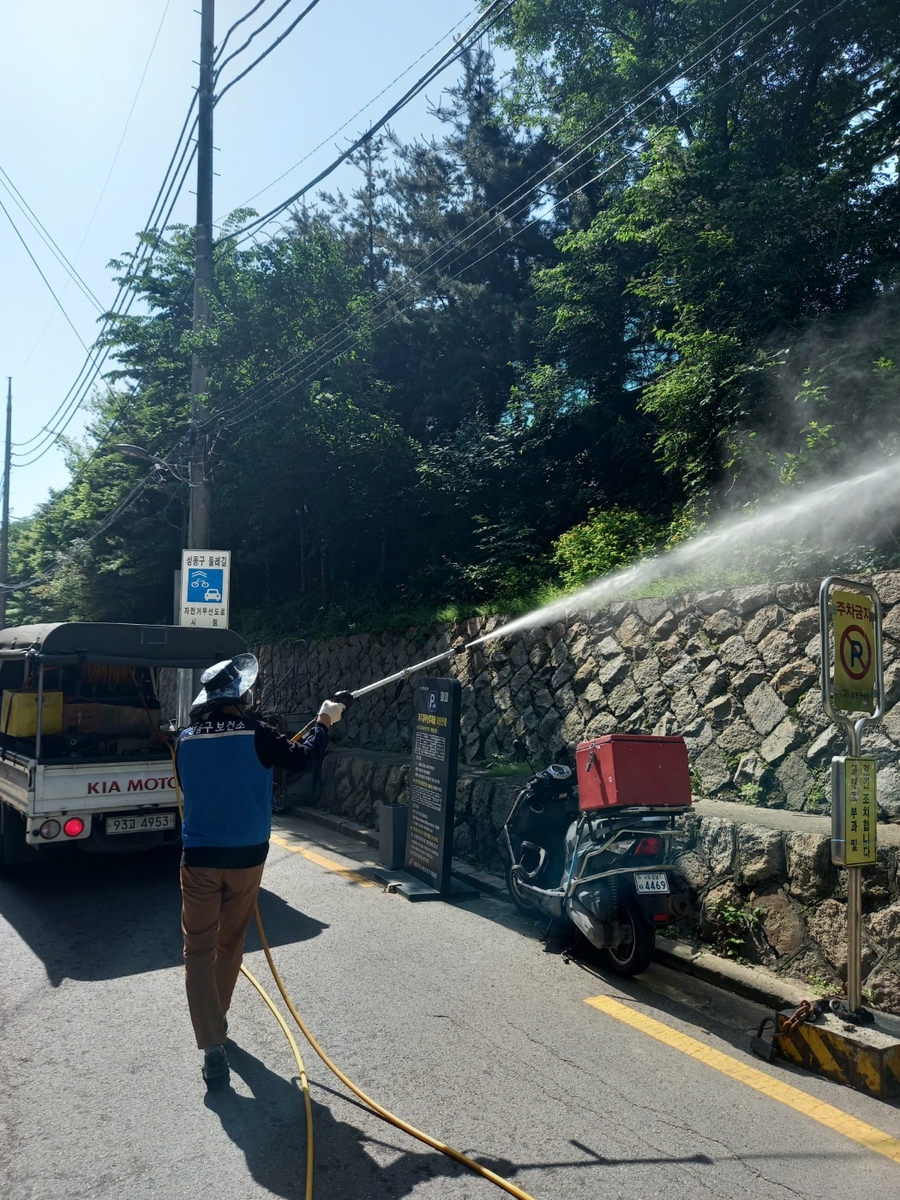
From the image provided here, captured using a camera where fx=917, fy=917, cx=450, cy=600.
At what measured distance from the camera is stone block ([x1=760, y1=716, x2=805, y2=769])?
7.74 m

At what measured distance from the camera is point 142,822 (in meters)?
8.04

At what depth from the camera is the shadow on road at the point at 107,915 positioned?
20.7ft

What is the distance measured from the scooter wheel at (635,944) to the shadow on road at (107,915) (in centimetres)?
234

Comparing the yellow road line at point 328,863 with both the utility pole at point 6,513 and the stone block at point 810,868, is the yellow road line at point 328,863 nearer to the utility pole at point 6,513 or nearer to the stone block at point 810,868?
the stone block at point 810,868

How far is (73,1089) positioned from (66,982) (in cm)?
165

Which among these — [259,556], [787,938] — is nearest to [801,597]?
[787,938]

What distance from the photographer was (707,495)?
11492 mm

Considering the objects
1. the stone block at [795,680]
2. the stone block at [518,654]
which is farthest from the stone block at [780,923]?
the stone block at [518,654]

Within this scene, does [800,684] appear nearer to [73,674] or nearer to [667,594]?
[667,594]

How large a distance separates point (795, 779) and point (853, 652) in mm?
2754

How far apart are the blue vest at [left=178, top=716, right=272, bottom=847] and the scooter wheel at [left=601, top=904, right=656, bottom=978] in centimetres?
264

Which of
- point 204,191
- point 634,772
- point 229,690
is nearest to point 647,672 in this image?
point 634,772

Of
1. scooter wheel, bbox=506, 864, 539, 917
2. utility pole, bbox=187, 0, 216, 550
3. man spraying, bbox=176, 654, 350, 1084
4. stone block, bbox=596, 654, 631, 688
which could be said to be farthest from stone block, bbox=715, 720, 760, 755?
utility pole, bbox=187, 0, 216, 550

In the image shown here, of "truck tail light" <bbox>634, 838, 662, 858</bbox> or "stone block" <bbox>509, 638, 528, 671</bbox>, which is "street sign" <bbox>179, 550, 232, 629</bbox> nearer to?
"stone block" <bbox>509, 638, 528, 671</bbox>
